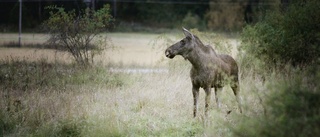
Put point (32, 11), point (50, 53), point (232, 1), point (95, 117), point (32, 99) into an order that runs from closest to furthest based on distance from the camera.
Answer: point (95, 117), point (32, 99), point (50, 53), point (32, 11), point (232, 1)

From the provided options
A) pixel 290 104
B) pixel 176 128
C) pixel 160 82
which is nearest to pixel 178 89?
pixel 160 82

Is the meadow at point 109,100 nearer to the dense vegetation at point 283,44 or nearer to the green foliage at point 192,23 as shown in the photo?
the dense vegetation at point 283,44

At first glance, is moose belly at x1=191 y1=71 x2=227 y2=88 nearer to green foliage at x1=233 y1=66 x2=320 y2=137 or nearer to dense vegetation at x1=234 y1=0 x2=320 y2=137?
dense vegetation at x1=234 y1=0 x2=320 y2=137

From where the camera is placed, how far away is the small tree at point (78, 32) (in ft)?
49.9

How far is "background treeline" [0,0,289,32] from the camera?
3647 centimetres

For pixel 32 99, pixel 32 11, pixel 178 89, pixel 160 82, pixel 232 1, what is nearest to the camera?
pixel 32 99

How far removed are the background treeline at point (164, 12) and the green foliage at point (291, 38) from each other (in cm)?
2204

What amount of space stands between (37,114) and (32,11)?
29438 mm

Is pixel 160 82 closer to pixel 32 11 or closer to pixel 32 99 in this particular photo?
pixel 32 99

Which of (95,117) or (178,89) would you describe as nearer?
(95,117)

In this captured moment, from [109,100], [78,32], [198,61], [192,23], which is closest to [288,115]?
[198,61]

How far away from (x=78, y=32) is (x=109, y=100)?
4.91 meters

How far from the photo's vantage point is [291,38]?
13.8 metres

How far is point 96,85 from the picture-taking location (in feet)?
41.5
